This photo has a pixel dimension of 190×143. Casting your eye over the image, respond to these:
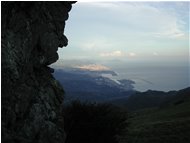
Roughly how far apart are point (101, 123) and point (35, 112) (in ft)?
35.9

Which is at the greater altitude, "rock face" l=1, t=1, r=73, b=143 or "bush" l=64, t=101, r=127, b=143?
"rock face" l=1, t=1, r=73, b=143

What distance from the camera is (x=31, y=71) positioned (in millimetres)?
23312

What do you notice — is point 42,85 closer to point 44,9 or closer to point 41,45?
point 41,45

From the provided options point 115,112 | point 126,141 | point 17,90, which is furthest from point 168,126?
point 17,90

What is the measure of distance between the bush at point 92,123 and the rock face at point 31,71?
266 inches

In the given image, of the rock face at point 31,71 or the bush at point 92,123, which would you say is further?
the bush at point 92,123

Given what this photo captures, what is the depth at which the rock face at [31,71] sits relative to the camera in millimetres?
20547

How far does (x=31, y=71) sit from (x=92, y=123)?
10799 mm

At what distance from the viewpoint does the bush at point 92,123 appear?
32750 millimetres

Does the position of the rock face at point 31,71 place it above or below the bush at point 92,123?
above

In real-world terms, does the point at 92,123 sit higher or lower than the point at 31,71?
lower

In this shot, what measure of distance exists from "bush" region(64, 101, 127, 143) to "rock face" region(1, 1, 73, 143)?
6.76m

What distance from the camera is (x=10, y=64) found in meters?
20.5

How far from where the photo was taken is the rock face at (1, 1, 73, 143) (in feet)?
67.4
